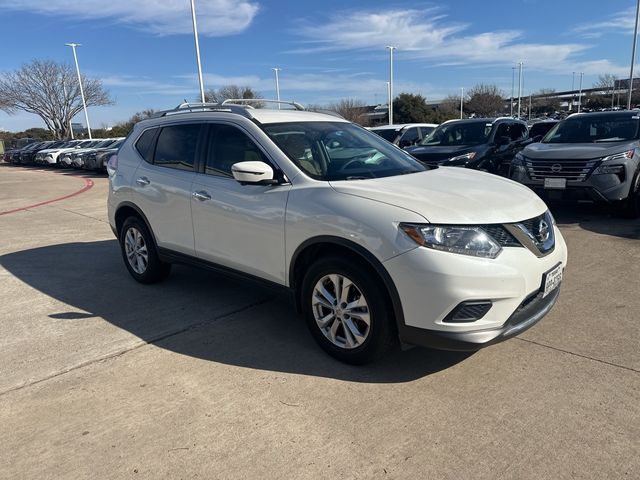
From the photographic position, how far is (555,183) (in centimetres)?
750

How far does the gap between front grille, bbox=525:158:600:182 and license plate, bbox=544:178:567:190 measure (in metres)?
0.08

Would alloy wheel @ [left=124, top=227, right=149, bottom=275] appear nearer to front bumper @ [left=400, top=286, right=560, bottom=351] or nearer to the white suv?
the white suv

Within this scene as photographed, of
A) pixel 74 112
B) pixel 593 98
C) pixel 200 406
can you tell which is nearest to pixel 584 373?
pixel 200 406

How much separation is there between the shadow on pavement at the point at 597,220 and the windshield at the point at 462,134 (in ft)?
7.45

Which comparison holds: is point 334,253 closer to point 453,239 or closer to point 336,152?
point 453,239

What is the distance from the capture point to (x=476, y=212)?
10.2ft

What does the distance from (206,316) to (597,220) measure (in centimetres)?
634

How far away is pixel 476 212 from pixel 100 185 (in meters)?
16.4

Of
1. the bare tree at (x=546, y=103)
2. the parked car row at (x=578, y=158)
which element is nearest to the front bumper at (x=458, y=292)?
the parked car row at (x=578, y=158)

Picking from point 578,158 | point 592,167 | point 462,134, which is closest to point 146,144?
point 578,158

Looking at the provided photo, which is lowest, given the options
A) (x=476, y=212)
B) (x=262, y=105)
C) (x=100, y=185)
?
(x=100, y=185)

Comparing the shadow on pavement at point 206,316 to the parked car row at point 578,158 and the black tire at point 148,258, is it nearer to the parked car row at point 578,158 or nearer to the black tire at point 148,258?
the black tire at point 148,258

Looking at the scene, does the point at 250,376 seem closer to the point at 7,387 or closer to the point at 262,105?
the point at 7,387

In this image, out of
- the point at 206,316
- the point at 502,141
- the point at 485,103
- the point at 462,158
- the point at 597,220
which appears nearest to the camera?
the point at 206,316
